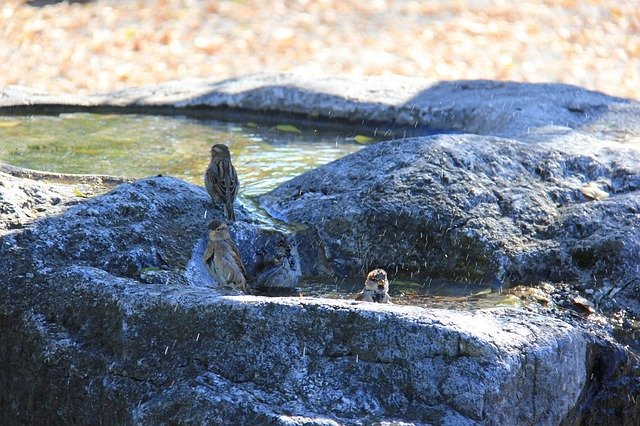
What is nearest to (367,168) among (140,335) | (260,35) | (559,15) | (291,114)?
(140,335)

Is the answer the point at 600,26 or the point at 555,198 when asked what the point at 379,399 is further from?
the point at 600,26

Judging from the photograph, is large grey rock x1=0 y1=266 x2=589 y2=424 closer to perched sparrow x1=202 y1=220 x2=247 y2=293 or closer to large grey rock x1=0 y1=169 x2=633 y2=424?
large grey rock x1=0 y1=169 x2=633 y2=424

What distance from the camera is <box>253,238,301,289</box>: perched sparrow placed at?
6.96 m

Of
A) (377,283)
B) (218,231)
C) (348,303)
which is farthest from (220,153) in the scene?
(348,303)

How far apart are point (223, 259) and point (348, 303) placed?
5.59 feet

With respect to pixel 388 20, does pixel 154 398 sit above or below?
below

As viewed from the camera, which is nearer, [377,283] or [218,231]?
[377,283]

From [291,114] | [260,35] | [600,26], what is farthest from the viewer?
[600,26]

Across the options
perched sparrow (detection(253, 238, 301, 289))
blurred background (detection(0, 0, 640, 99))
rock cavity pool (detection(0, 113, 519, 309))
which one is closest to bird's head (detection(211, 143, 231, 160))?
rock cavity pool (detection(0, 113, 519, 309))

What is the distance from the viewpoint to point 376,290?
6.34m

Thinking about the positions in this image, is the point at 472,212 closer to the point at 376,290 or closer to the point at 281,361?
the point at 376,290

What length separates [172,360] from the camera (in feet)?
16.6

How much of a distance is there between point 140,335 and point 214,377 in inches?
21.6

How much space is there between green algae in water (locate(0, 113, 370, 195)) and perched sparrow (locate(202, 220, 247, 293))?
74.3 inches
